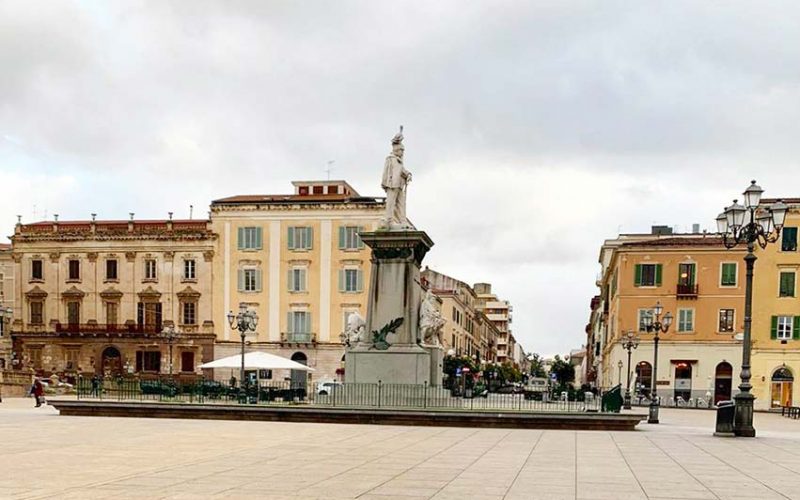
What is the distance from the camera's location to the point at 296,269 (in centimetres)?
6656

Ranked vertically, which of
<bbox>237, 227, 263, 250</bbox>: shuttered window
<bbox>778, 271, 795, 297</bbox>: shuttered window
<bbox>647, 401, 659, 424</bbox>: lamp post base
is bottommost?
<bbox>647, 401, 659, 424</bbox>: lamp post base

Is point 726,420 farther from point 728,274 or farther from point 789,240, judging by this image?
point 789,240

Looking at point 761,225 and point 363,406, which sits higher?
point 761,225

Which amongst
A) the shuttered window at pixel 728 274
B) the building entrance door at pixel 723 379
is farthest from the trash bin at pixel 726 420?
the shuttered window at pixel 728 274

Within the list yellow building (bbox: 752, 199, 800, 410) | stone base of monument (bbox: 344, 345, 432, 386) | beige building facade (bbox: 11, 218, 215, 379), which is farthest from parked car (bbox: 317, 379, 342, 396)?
yellow building (bbox: 752, 199, 800, 410)

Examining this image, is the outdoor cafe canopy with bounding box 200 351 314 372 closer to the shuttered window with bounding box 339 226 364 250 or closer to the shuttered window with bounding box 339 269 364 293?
the shuttered window with bounding box 339 269 364 293

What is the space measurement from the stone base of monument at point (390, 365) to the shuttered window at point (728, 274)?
132ft

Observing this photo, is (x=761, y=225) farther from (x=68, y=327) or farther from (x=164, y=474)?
(x=68, y=327)

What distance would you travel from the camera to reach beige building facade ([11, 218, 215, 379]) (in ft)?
220

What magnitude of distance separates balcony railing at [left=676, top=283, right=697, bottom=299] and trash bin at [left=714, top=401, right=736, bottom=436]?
39776 mm

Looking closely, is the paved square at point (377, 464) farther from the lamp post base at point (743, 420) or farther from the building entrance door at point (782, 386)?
the building entrance door at point (782, 386)

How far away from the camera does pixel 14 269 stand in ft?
229

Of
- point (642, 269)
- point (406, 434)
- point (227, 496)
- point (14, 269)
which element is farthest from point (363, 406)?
point (14, 269)

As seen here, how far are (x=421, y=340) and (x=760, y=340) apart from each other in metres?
40.9
